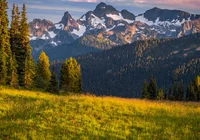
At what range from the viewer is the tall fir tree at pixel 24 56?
167 ft

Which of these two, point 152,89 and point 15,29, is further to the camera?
point 152,89

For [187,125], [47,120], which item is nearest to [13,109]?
[47,120]

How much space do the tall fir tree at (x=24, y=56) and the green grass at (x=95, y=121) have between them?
27.8 meters

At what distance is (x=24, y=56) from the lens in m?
55.1

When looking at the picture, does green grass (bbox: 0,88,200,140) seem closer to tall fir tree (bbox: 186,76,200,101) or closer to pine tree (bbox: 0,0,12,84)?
pine tree (bbox: 0,0,12,84)

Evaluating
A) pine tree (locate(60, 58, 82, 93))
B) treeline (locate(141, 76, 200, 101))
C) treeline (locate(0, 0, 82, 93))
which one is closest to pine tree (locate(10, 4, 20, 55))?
treeline (locate(0, 0, 82, 93))

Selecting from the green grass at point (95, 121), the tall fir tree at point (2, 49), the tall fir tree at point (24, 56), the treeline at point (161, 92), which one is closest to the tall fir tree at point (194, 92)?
the treeline at point (161, 92)

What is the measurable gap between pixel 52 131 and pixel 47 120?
199cm

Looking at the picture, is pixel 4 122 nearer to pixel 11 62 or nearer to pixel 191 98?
pixel 11 62

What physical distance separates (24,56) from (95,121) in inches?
1569

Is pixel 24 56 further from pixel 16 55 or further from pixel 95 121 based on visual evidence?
pixel 95 121

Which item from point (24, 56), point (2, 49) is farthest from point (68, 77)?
point (2, 49)

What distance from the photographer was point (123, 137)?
16578mm

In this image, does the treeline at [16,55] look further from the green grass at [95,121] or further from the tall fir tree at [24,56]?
the green grass at [95,121]
